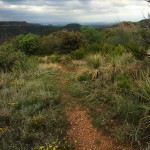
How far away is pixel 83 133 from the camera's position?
16.5 ft

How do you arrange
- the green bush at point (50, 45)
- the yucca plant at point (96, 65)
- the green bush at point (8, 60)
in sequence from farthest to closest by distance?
the green bush at point (50, 45) < the green bush at point (8, 60) < the yucca plant at point (96, 65)

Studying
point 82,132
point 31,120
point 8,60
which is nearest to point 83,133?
point 82,132

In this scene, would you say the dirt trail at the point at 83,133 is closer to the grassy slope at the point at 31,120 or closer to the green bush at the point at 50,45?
the grassy slope at the point at 31,120

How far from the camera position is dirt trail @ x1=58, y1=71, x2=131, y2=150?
15.1 ft

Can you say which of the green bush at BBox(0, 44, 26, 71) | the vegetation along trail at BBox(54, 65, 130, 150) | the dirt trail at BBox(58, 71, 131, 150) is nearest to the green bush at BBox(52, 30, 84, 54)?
the green bush at BBox(0, 44, 26, 71)

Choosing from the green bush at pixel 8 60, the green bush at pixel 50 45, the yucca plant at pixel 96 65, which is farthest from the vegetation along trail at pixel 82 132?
the green bush at pixel 50 45

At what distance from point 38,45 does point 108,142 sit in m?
21.4

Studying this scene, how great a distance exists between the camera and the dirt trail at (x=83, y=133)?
459cm

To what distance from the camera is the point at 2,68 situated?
1167cm

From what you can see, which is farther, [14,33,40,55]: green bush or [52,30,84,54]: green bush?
[14,33,40,55]: green bush

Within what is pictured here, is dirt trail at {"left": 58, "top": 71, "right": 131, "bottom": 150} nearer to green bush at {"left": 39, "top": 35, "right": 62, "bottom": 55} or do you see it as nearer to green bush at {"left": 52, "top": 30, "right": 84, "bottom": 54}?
green bush at {"left": 52, "top": 30, "right": 84, "bottom": 54}

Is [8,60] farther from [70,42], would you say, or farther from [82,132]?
[70,42]

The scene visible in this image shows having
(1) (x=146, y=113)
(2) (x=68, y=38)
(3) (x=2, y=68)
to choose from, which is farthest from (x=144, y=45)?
(2) (x=68, y=38)

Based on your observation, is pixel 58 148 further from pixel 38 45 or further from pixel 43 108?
pixel 38 45
